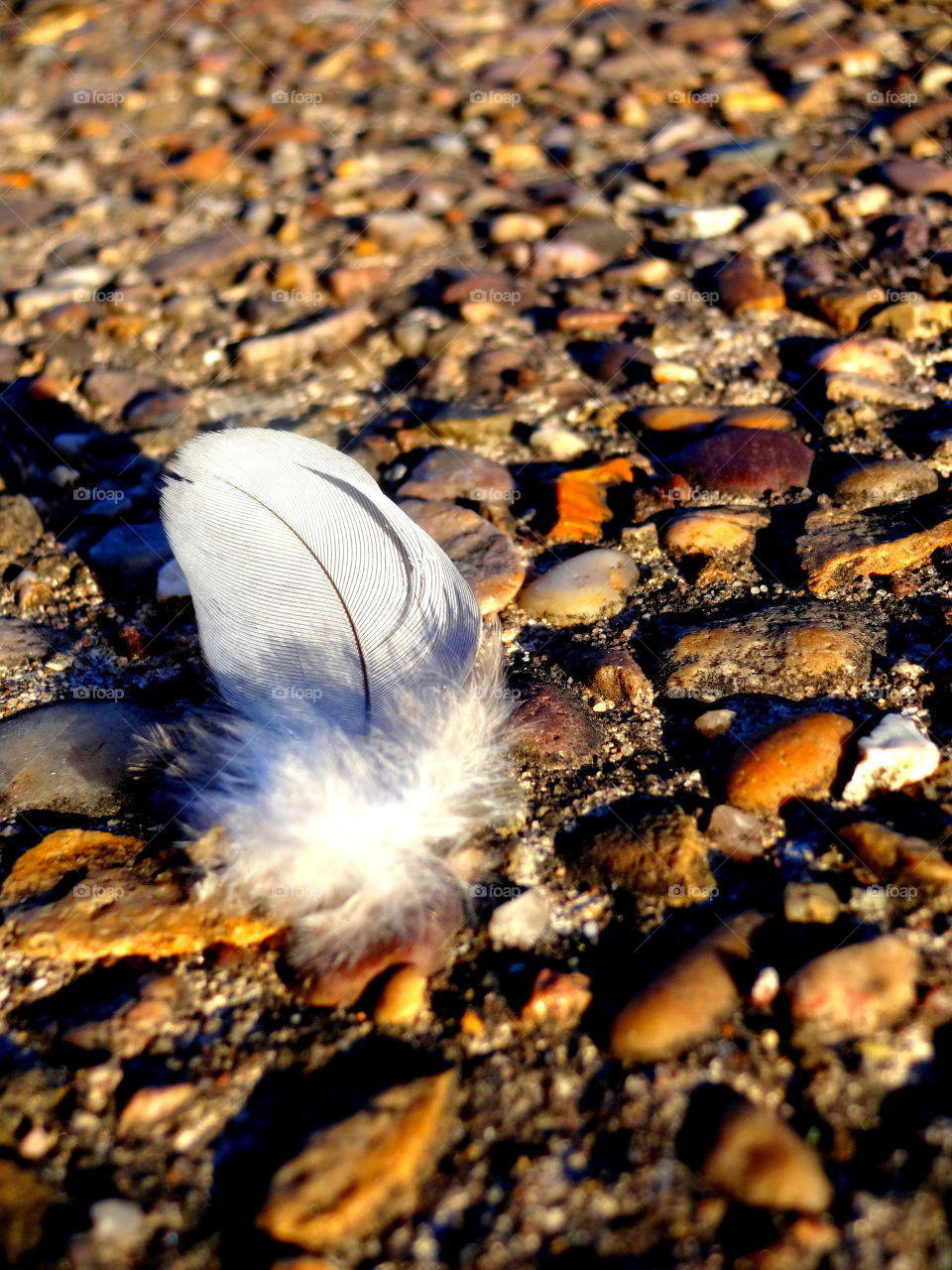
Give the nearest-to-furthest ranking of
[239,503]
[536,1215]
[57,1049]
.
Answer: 1. [536,1215]
2. [57,1049]
3. [239,503]

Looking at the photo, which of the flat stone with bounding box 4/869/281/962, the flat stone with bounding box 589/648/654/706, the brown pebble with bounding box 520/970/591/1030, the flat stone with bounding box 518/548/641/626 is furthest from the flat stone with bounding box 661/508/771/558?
the flat stone with bounding box 4/869/281/962

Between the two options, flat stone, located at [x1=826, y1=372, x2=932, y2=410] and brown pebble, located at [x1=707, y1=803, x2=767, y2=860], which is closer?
brown pebble, located at [x1=707, y1=803, x2=767, y2=860]

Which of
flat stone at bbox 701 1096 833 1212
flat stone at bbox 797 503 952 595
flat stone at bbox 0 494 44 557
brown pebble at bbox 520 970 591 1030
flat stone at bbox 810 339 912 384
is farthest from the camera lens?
flat stone at bbox 810 339 912 384

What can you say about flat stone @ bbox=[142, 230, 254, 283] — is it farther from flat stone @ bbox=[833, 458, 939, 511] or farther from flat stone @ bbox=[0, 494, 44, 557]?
flat stone @ bbox=[833, 458, 939, 511]

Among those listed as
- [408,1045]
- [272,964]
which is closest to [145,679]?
[272,964]

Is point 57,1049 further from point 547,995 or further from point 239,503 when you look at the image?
point 239,503

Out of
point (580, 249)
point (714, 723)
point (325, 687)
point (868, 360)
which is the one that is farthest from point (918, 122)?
point (325, 687)

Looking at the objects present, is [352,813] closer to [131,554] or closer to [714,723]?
[714,723]
